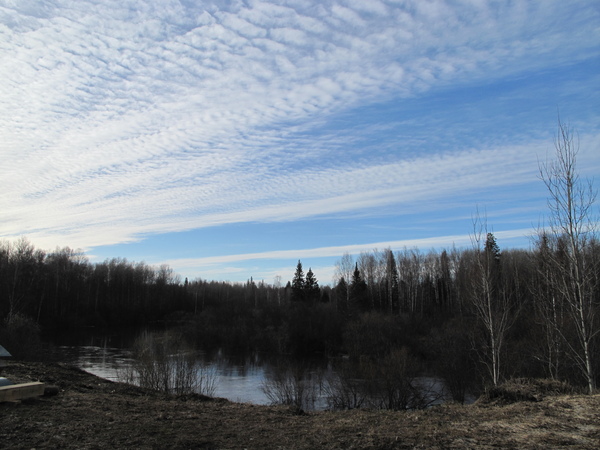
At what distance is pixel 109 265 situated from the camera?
3898 inches

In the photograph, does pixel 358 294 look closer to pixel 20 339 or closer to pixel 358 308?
pixel 358 308

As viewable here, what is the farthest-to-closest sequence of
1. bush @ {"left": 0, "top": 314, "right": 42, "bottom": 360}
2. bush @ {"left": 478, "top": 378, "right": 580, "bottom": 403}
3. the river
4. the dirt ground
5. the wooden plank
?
bush @ {"left": 0, "top": 314, "right": 42, "bottom": 360}
the river
bush @ {"left": 478, "top": 378, "right": 580, "bottom": 403}
the wooden plank
the dirt ground

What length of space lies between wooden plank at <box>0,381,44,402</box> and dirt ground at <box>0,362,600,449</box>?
0.49 feet

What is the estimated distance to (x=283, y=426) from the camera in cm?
756

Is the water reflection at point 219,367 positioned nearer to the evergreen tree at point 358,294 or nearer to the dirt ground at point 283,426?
the dirt ground at point 283,426

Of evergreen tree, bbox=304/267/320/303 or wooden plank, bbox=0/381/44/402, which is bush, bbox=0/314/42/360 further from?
evergreen tree, bbox=304/267/320/303

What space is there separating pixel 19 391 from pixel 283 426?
504 cm

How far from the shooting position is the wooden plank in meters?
7.86

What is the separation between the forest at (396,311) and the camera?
14266mm

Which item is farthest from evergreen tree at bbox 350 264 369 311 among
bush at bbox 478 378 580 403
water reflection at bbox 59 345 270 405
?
bush at bbox 478 378 580 403

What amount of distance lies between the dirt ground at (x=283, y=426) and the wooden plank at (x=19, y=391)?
150mm

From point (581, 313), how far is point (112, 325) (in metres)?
79.2

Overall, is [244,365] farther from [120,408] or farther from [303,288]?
[303,288]

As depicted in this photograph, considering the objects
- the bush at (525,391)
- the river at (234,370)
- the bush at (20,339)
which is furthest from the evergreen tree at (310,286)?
the bush at (525,391)
